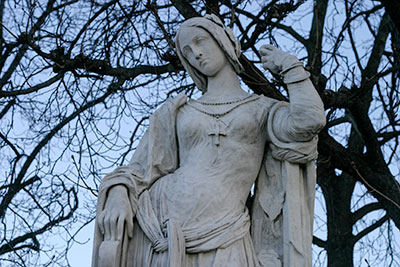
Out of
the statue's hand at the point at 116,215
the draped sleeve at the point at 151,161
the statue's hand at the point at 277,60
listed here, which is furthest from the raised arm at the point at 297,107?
the statue's hand at the point at 116,215

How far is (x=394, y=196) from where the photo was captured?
10.2 m

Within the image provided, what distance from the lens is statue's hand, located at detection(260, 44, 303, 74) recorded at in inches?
268

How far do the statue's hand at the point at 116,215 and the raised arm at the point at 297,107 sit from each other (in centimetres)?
109

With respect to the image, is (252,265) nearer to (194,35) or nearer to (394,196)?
(194,35)

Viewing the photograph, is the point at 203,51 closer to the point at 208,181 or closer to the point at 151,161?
the point at 151,161

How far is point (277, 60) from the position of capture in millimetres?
6895

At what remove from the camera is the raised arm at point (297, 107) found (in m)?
6.68

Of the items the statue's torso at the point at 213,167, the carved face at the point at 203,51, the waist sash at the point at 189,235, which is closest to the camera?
the waist sash at the point at 189,235

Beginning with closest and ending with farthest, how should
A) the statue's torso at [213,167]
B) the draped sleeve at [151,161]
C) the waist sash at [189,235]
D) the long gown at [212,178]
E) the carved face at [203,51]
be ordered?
the waist sash at [189,235]
the long gown at [212,178]
the statue's torso at [213,167]
the draped sleeve at [151,161]
the carved face at [203,51]

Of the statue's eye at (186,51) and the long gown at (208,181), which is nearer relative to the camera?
the long gown at (208,181)

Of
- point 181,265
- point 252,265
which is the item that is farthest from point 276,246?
point 181,265

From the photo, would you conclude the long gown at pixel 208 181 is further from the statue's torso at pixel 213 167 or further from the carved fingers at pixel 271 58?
the carved fingers at pixel 271 58

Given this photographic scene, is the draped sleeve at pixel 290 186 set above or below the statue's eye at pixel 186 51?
below

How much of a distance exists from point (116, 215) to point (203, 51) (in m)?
1.35
